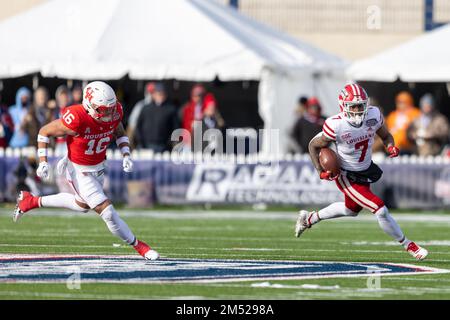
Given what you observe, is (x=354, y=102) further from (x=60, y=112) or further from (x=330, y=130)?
(x=60, y=112)

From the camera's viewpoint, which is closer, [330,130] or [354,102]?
[354,102]

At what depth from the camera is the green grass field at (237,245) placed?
9.19 metres

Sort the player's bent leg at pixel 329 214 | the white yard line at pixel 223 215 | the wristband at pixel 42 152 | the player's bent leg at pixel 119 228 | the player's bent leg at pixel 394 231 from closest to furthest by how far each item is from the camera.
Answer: the player's bent leg at pixel 119 228 < the player's bent leg at pixel 394 231 < the wristband at pixel 42 152 < the player's bent leg at pixel 329 214 < the white yard line at pixel 223 215

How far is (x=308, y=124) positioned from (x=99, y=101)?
10970 mm

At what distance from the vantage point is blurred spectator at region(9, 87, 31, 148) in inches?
892

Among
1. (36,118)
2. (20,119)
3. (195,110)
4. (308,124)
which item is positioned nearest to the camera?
(308,124)

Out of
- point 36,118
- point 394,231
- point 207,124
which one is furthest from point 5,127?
point 394,231

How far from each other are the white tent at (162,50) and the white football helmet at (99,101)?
11.4 m

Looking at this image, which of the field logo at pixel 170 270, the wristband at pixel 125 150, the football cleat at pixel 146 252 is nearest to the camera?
the field logo at pixel 170 270

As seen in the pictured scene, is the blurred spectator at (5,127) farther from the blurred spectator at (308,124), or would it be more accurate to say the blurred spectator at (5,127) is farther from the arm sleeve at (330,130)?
the arm sleeve at (330,130)

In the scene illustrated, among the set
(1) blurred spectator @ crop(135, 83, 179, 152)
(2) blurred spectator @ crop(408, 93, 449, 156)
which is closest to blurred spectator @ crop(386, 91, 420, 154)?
(2) blurred spectator @ crop(408, 93, 449, 156)

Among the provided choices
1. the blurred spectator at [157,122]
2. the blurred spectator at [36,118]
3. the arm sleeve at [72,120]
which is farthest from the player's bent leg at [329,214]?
the blurred spectator at [36,118]

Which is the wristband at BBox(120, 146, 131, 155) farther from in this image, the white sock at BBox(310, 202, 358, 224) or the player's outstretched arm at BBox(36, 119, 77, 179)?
the white sock at BBox(310, 202, 358, 224)

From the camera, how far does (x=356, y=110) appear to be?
12484mm
